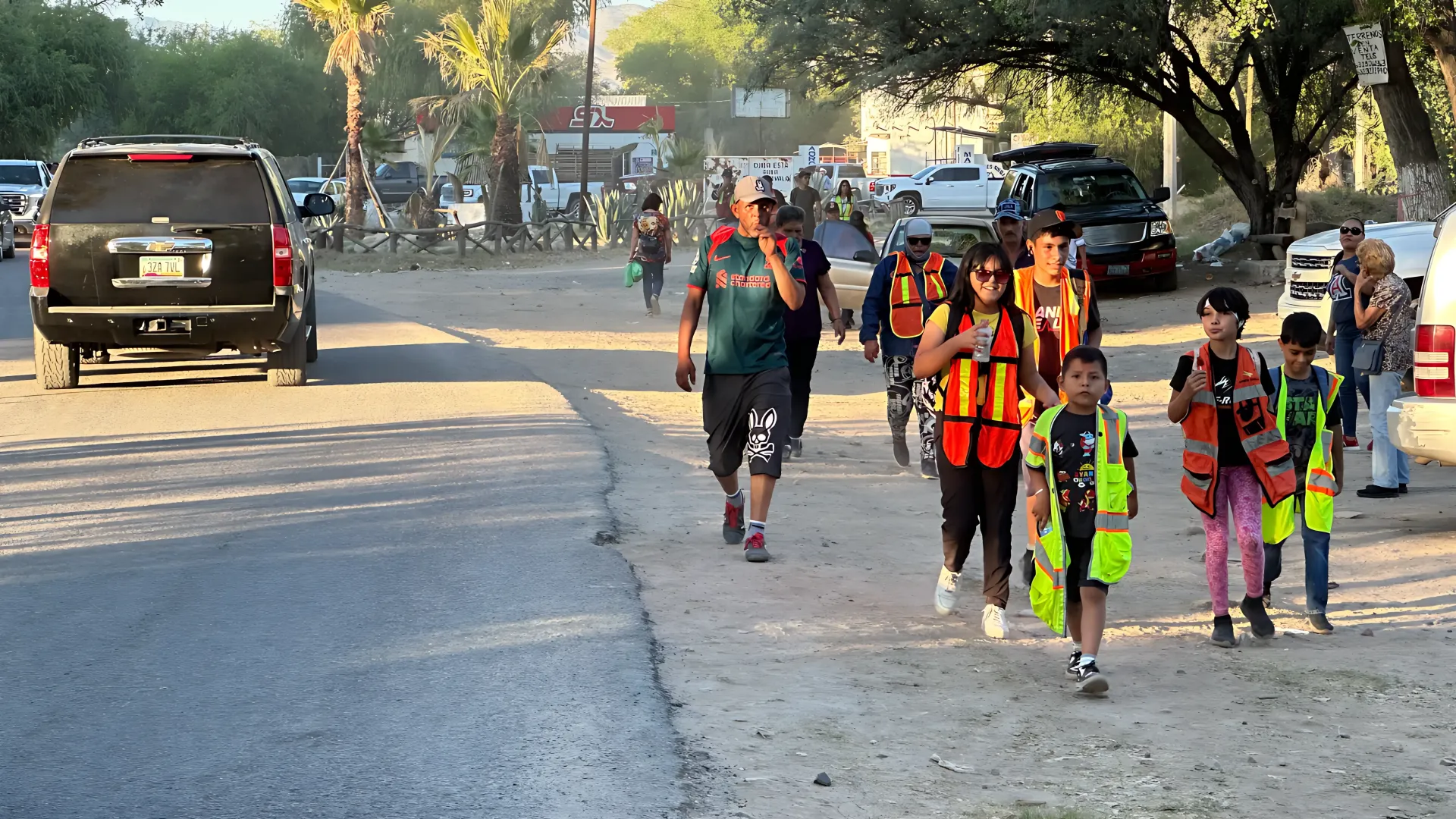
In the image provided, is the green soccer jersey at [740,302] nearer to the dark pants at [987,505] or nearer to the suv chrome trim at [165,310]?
the dark pants at [987,505]

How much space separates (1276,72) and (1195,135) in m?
1.76

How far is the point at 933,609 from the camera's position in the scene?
283 inches

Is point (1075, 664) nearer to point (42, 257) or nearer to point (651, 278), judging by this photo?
point (42, 257)

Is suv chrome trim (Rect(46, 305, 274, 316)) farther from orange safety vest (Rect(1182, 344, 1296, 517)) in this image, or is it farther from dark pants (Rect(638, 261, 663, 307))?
dark pants (Rect(638, 261, 663, 307))

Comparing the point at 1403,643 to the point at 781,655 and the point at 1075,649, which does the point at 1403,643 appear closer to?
the point at 1075,649

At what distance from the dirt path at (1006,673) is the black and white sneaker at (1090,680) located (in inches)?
2.8

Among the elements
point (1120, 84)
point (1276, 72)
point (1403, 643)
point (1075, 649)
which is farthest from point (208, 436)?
point (1276, 72)

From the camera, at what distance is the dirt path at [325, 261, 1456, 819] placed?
4902 millimetres

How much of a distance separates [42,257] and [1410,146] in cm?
1606

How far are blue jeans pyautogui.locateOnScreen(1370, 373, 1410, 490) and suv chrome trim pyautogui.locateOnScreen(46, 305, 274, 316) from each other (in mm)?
8234

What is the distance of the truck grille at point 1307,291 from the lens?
16578 mm

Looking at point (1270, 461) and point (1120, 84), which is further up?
point (1120, 84)

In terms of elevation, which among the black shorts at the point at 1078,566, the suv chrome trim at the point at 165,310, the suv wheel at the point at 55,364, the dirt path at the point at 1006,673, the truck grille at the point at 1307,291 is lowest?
the dirt path at the point at 1006,673

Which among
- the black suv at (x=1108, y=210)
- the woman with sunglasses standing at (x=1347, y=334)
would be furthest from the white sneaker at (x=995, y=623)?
the black suv at (x=1108, y=210)
